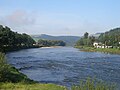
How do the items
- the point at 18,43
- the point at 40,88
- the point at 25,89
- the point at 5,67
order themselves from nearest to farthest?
1. the point at 25,89
2. the point at 40,88
3. the point at 5,67
4. the point at 18,43

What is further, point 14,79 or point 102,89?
point 14,79

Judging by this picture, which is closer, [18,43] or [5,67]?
[5,67]

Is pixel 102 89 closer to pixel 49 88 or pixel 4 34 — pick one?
pixel 49 88

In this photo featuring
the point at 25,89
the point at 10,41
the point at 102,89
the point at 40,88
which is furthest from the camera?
the point at 10,41

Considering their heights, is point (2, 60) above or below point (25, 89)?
above

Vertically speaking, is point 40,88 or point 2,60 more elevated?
point 2,60

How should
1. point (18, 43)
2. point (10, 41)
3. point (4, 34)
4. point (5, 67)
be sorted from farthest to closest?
1. point (18, 43)
2. point (10, 41)
3. point (4, 34)
4. point (5, 67)

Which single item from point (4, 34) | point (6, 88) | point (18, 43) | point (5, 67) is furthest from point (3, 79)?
point (18, 43)

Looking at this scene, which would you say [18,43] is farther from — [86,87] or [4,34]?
[86,87]

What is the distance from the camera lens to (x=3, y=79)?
1289 inches

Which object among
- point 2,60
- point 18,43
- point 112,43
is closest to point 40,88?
point 2,60

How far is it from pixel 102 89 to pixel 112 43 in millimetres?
180720

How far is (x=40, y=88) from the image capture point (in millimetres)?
30828

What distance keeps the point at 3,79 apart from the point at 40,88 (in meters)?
4.91
